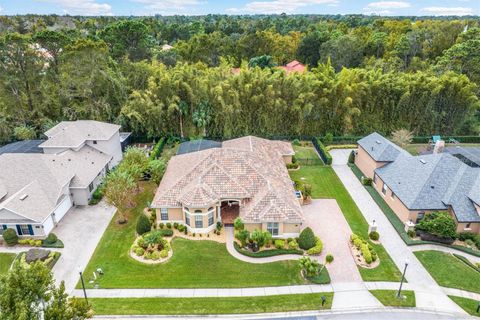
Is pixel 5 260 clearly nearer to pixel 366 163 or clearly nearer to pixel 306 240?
pixel 306 240

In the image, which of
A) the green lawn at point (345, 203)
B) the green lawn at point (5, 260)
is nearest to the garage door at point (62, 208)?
the green lawn at point (5, 260)

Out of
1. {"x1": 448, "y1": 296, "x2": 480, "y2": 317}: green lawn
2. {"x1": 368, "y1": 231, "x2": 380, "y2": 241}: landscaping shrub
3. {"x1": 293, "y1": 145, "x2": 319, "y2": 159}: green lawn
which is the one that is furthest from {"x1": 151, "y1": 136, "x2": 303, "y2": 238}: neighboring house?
{"x1": 293, "y1": 145, "x2": 319, "y2": 159}: green lawn

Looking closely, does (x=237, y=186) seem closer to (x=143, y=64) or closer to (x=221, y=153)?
(x=221, y=153)

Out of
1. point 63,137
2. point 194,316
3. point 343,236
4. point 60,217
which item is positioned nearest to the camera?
point 194,316

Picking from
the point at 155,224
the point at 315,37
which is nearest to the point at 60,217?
the point at 155,224

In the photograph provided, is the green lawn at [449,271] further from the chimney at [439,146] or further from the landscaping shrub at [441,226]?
the chimney at [439,146]
